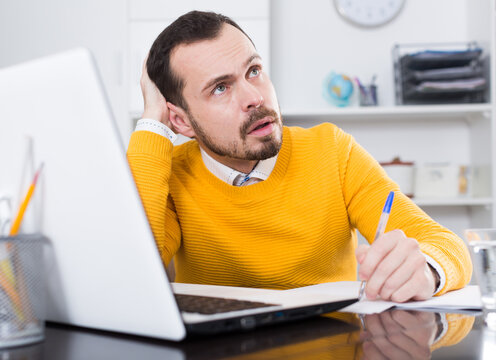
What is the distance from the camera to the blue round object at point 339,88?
109 inches

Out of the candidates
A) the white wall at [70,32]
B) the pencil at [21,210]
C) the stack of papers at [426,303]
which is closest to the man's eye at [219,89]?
the stack of papers at [426,303]

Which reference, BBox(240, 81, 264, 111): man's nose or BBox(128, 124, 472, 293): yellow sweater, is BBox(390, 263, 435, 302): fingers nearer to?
BBox(128, 124, 472, 293): yellow sweater

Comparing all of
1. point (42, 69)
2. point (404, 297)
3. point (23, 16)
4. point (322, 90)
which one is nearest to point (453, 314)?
point (404, 297)

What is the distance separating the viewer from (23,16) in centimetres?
296

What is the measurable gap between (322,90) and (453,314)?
7.45ft

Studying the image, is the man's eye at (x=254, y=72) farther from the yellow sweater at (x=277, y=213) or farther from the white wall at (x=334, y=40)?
the white wall at (x=334, y=40)

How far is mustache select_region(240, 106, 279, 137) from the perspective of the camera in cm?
134

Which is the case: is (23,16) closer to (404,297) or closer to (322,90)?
(322,90)

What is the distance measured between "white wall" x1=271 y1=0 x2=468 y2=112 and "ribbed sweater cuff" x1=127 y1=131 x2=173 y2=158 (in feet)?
5.49

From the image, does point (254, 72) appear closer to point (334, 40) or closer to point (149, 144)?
point (149, 144)

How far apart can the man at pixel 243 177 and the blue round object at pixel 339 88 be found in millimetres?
1361

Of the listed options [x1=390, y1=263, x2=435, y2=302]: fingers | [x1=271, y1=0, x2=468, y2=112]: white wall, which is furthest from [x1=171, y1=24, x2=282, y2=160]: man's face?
[x1=271, y1=0, x2=468, y2=112]: white wall

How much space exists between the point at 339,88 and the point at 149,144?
1682mm

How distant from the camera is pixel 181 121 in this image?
1.50m
